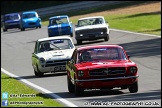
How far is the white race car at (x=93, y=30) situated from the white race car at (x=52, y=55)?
14.5 meters

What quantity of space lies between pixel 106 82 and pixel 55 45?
8727 mm

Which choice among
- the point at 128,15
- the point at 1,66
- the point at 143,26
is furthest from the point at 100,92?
Answer: the point at 128,15

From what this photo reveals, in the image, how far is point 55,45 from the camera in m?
24.5

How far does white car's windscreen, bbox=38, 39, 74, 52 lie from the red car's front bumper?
8.31 metres

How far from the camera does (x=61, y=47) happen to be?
24.4 metres

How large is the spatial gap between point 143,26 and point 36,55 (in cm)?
2519

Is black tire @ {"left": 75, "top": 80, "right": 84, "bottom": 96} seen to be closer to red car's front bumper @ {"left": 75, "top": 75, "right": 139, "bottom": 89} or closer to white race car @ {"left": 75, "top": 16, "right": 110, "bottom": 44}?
red car's front bumper @ {"left": 75, "top": 75, "right": 139, "bottom": 89}

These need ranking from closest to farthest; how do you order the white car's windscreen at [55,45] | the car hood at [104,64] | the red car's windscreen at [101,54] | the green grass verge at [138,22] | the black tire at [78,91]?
the black tire at [78,91] < the car hood at [104,64] < the red car's windscreen at [101,54] < the white car's windscreen at [55,45] < the green grass verge at [138,22]

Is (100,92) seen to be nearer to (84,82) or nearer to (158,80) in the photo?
(84,82)

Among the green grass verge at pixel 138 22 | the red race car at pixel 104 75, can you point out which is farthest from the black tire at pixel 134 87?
the green grass verge at pixel 138 22

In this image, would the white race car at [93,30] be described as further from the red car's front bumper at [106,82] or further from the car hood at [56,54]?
the red car's front bumper at [106,82]

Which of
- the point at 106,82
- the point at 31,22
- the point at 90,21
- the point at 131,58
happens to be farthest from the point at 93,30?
the point at 106,82

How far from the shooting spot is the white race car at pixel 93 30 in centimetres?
3925

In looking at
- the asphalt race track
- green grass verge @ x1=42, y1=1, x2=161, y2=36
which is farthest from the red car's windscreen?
green grass verge @ x1=42, y1=1, x2=161, y2=36
